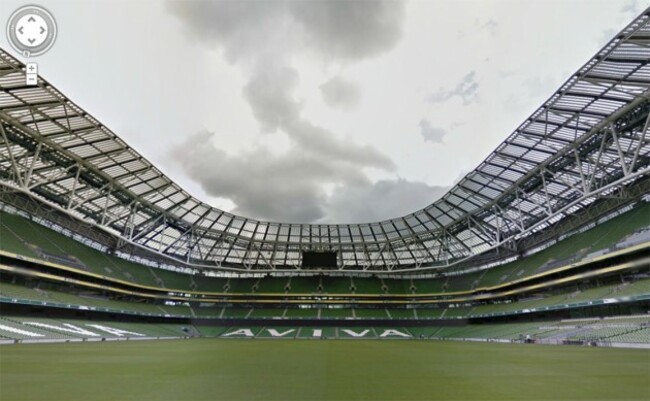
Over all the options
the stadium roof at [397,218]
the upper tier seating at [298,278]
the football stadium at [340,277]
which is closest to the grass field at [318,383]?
the football stadium at [340,277]

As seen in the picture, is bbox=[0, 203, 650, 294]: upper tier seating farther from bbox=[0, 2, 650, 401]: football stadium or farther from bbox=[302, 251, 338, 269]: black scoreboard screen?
bbox=[302, 251, 338, 269]: black scoreboard screen

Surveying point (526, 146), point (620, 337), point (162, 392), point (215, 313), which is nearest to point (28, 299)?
point (215, 313)

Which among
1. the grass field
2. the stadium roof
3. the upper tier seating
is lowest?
the grass field

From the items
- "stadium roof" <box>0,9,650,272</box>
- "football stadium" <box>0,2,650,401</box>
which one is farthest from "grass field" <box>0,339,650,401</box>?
"stadium roof" <box>0,9,650,272</box>

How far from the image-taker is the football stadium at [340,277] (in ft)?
41.0

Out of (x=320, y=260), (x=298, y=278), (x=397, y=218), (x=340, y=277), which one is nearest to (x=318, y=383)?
(x=397, y=218)

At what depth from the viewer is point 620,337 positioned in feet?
92.8

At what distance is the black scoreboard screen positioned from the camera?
63750mm

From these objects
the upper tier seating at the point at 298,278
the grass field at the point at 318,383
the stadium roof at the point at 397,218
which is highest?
the stadium roof at the point at 397,218

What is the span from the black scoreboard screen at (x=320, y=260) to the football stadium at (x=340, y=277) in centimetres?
38

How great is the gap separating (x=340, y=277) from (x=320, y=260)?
1060 centimetres

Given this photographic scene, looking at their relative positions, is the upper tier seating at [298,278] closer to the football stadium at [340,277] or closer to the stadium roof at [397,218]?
the football stadium at [340,277]

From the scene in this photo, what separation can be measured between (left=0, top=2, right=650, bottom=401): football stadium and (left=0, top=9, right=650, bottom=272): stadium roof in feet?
0.75

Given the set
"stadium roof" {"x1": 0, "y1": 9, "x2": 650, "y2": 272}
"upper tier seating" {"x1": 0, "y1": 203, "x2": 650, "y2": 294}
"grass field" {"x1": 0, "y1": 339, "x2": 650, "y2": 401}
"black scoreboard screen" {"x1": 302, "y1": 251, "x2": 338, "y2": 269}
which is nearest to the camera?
"grass field" {"x1": 0, "y1": 339, "x2": 650, "y2": 401}
